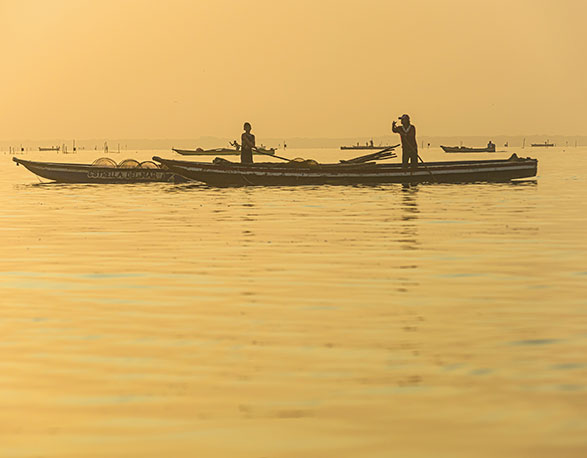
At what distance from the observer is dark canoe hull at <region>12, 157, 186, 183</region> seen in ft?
148

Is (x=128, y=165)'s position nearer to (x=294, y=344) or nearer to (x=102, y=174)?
(x=102, y=174)

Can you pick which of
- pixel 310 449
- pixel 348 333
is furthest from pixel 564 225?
pixel 310 449

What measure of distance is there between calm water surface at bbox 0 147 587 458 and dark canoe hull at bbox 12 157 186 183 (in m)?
23.4

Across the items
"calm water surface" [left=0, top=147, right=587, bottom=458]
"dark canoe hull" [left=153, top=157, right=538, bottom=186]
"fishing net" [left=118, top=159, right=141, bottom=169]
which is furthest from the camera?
"fishing net" [left=118, top=159, right=141, bottom=169]

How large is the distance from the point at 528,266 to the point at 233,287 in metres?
4.75

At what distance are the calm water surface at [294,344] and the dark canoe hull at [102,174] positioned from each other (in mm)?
23410

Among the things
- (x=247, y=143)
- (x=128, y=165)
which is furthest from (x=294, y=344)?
(x=128, y=165)

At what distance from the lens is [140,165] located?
4575 centimetres

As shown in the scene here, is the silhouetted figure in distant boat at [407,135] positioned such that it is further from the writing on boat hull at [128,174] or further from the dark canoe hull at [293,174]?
the writing on boat hull at [128,174]

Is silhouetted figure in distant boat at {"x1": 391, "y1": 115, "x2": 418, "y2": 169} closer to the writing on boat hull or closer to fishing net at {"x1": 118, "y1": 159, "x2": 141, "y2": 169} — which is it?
the writing on boat hull

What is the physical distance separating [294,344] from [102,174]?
1444 inches

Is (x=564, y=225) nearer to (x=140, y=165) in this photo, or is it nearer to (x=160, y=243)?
(x=160, y=243)

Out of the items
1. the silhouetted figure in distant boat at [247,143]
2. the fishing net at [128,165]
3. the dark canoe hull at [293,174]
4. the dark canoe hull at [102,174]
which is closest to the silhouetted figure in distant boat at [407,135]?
the dark canoe hull at [293,174]

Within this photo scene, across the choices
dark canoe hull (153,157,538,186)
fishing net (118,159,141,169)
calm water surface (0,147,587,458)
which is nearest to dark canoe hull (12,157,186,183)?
fishing net (118,159,141,169)
